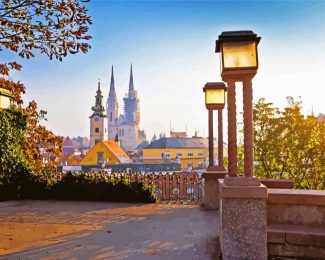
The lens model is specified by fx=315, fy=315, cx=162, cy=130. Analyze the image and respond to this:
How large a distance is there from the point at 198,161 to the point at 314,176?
66687 mm

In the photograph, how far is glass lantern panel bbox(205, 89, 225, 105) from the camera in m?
8.66

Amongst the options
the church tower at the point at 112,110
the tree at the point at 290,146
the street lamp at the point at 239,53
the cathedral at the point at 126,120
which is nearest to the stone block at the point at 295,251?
the street lamp at the point at 239,53


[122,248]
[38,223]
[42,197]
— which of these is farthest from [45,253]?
[42,197]

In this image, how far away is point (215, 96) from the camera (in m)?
8.72

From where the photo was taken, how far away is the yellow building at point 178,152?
79688mm

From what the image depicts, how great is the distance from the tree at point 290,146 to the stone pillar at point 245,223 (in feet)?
38.9

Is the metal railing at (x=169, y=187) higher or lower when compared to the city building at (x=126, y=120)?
lower

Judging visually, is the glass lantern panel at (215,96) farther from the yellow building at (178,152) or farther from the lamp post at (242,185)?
the yellow building at (178,152)

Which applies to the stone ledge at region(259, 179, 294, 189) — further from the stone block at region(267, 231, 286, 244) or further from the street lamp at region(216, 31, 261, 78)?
the street lamp at region(216, 31, 261, 78)

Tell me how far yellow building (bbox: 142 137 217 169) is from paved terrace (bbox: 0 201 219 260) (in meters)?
69.6

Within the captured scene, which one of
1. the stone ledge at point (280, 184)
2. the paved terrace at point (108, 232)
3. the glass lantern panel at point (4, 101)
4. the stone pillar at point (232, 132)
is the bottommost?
the paved terrace at point (108, 232)

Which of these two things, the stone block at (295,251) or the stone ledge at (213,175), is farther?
the stone ledge at (213,175)

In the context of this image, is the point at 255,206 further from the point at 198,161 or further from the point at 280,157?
the point at 198,161

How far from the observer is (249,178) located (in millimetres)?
4723
